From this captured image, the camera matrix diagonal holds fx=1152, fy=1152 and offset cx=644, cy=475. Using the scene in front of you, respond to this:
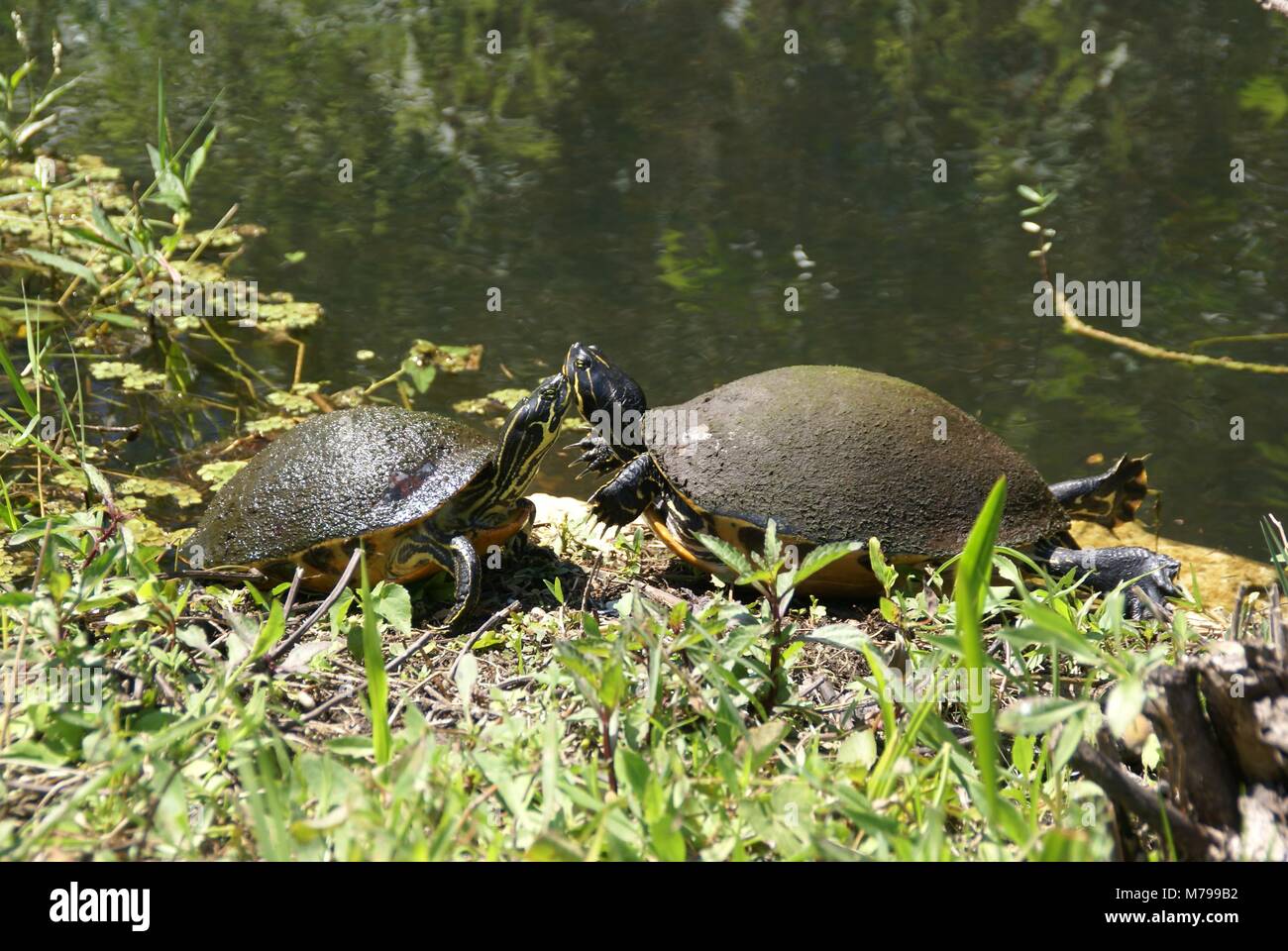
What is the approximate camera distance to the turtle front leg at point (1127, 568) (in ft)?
12.9

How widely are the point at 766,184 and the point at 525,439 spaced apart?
19.3 feet

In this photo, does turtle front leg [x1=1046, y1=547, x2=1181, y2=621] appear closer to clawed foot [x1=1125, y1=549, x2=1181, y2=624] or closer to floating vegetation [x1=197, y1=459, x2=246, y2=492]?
clawed foot [x1=1125, y1=549, x2=1181, y2=624]

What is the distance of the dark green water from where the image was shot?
6.89 meters

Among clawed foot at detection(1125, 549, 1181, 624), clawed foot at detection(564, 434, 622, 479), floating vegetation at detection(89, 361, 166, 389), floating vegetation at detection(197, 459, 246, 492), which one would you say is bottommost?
floating vegetation at detection(197, 459, 246, 492)

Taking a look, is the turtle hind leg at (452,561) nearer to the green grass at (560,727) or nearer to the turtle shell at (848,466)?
the green grass at (560,727)

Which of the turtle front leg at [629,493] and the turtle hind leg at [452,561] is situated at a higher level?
the turtle front leg at [629,493]

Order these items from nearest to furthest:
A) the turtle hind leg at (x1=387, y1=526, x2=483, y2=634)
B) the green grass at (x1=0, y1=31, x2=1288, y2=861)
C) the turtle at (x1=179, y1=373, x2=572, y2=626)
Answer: the green grass at (x1=0, y1=31, x2=1288, y2=861)
the turtle hind leg at (x1=387, y1=526, x2=483, y2=634)
the turtle at (x1=179, y1=373, x2=572, y2=626)

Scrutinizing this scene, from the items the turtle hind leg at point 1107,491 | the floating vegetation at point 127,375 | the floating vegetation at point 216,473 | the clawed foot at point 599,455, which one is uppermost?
the clawed foot at point 599,455

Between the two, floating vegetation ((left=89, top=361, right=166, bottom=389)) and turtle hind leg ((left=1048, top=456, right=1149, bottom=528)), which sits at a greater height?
floating vegetation ((left=89, top=361, right=166, bottom=389))

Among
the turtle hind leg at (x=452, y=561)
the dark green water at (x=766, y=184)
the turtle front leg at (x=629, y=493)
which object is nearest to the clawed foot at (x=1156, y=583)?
the turtle front leg at (x=629, y=493)

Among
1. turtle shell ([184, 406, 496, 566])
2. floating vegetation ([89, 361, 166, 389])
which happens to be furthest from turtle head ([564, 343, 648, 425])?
floating vegetation ([89, 361, 166, 389])

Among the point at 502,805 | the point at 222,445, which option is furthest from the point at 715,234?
the point at 502,805

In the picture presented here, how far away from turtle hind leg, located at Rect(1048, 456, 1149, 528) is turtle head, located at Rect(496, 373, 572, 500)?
2041 millimetres

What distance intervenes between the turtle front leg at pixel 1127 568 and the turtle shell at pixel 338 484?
211 cm
